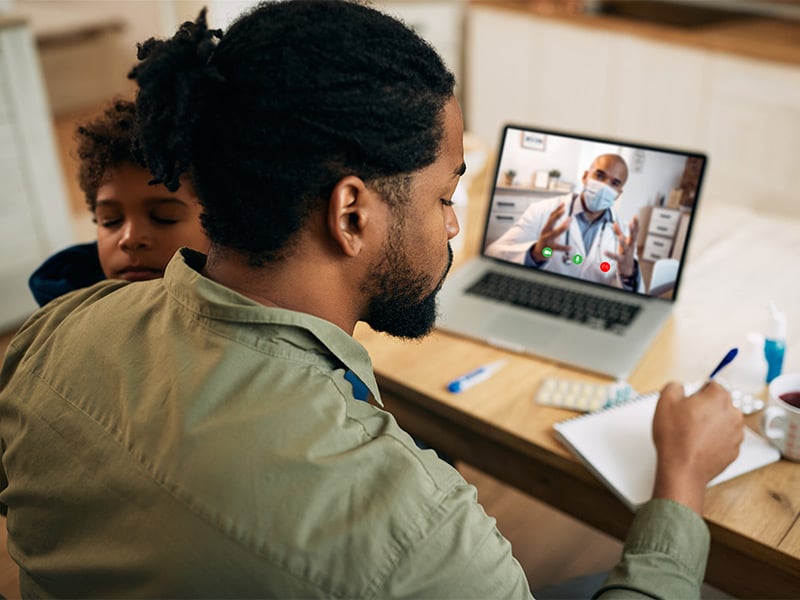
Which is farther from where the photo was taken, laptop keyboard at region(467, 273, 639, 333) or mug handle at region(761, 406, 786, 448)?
laptop keyboard at region(467, 273, 639, 333)

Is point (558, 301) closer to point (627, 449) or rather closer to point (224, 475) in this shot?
point (627, 449)

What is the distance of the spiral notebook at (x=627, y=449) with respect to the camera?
41.6 inches

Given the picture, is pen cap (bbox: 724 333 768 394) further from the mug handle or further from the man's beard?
the man's beard

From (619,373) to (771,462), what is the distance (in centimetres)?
26

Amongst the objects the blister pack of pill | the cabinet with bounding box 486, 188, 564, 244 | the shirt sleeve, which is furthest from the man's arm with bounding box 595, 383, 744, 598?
the cabinet with bounding box 486, 188, 564, 244

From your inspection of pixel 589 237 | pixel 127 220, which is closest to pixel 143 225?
pixel 127 220

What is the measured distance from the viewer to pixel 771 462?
108cm

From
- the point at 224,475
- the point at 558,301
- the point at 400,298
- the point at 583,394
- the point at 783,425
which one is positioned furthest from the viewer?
the point at 558,301

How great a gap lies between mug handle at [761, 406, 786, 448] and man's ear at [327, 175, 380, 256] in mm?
594

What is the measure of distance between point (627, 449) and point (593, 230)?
13.5 inches

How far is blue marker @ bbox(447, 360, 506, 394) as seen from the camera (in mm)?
1263

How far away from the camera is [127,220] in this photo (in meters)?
1.34

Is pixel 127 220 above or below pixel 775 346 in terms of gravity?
above

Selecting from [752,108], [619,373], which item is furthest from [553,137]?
[752,108]
